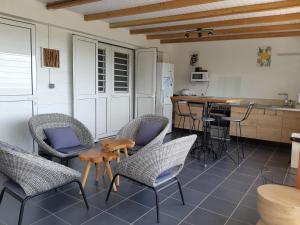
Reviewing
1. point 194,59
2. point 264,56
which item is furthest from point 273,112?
point 194,59

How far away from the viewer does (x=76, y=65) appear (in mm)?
4668

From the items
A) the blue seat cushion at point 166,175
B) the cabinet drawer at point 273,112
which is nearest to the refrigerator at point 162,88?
the cabinet drawer at point 273,112

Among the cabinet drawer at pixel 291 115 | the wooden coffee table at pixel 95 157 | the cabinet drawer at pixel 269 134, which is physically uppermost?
the cabinet drawer at pixel 291 115

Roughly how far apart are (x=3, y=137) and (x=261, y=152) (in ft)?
15.5

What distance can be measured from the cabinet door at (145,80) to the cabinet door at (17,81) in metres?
2.74

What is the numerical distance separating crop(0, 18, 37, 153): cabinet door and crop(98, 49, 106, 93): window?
158 cm

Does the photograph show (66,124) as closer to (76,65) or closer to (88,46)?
(76,65)

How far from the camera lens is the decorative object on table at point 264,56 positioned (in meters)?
5.94

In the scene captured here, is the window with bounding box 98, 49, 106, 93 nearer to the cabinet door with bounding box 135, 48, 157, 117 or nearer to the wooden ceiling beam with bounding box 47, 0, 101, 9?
the cabinet door with bounding box 135, 48, 157, 117

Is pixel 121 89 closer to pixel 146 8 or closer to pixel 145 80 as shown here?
pixel 145 80

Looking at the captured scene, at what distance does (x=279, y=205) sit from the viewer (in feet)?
6.21

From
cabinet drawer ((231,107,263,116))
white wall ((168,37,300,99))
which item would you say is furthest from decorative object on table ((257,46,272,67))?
cabinet drawer ((231,107,263,116))

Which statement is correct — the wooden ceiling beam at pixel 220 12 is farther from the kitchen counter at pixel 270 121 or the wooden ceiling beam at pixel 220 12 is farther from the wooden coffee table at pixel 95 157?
the wooden coffee table at pixel 95 157

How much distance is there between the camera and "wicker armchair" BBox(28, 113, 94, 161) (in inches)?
129
